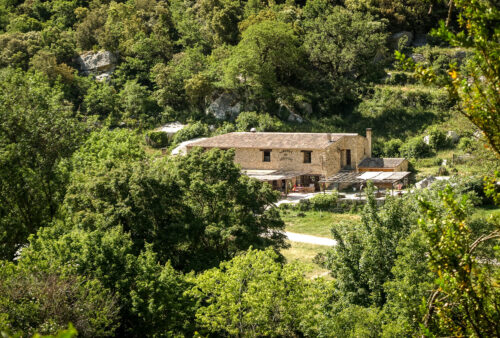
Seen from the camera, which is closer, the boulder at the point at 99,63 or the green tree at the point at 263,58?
the green tree at the point at 263,58

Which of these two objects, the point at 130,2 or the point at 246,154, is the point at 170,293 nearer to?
the point at 246,154

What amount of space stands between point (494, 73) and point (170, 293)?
1321cm

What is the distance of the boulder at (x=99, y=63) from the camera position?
63469mm

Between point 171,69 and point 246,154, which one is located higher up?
point 171,69

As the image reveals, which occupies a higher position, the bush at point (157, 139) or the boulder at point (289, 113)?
the boulder at point (289, 113)

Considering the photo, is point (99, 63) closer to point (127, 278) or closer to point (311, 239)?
point (311, 239)

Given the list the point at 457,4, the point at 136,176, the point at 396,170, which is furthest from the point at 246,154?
the point at 457,4

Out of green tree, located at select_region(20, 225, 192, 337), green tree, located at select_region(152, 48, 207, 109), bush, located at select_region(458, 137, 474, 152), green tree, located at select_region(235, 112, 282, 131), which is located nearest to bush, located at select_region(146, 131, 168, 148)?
green tree, located at select_region(152, 48, 207, 109)

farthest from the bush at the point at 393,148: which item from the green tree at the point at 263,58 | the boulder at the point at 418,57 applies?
the green tree at the point at 263,58

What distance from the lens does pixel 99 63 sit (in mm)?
63531

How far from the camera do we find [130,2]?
7506cm

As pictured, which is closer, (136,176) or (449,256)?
(449,256)

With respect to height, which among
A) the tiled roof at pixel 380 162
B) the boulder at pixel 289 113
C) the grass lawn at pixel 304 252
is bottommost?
the tiled roof at pixel 380 162

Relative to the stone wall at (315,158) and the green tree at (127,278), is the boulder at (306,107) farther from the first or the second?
the green tree at (127,278)
